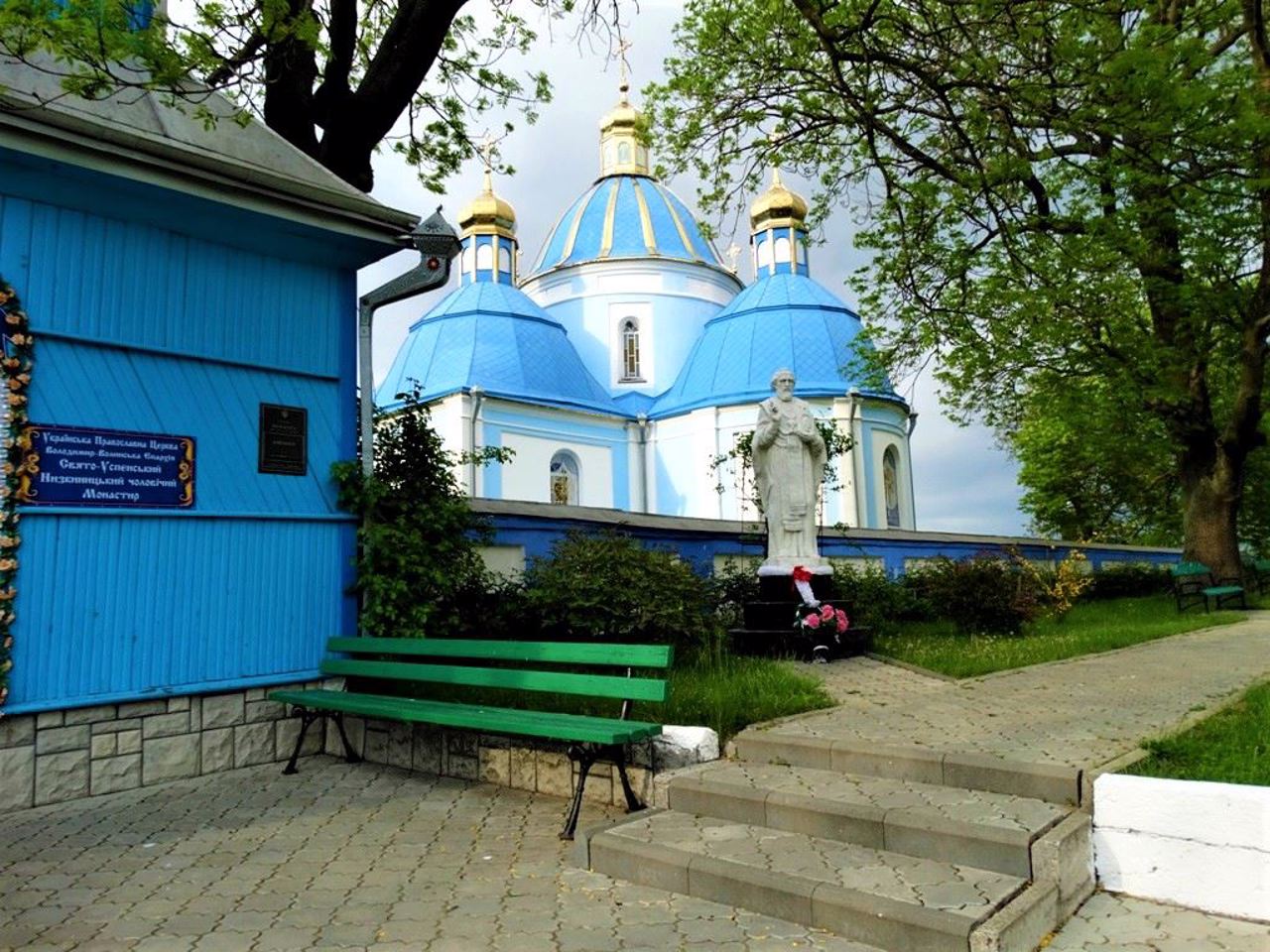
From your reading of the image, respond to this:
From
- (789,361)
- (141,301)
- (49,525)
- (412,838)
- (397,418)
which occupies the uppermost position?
(789,361)

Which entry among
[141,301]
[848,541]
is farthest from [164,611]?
[848,541]

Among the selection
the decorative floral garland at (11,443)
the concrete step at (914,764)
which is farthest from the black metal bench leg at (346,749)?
the concrete step at (914,764)

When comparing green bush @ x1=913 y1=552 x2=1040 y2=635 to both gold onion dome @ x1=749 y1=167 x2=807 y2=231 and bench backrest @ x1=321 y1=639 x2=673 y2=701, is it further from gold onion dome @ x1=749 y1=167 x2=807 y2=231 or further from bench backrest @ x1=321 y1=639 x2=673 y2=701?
gold onion dome @ x1=749 y1=167 x2=807 y2=231

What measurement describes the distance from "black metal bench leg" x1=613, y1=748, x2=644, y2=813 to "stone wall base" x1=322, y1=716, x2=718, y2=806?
11cm

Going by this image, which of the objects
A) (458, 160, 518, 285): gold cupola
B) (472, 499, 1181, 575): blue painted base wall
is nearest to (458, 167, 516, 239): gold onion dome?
(458, 160, 518, 285): gold cupola

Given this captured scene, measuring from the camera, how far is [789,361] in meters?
25.6

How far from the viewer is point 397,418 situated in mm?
8203

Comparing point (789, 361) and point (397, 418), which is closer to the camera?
point (397, 418)

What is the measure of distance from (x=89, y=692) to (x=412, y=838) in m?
2.56

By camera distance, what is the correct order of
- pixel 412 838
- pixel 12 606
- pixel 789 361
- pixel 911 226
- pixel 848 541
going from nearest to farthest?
pixel 412 838 → pixel 12 606 → pixel 911 226 → pixel 848 541 → pixel 789 361

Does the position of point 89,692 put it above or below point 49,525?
below

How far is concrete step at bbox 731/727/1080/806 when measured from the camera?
14.4 feet

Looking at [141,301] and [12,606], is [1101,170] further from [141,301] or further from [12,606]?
[12,606]

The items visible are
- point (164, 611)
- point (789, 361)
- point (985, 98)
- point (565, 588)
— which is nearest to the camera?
point (164, 611)
